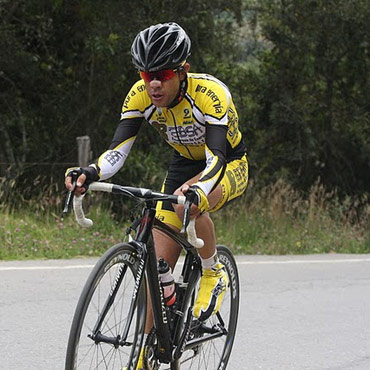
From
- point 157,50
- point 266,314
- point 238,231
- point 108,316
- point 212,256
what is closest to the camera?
point 108,316

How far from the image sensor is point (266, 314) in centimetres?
683

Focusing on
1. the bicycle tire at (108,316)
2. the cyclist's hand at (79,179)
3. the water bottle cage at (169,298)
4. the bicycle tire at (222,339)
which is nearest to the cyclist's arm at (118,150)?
the cyclist's hand at (79,179)

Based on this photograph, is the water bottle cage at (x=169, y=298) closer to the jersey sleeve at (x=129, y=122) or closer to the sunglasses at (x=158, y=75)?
the jersey sleeve at (x=129, y=122)

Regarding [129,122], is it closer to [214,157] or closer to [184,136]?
[184,136]

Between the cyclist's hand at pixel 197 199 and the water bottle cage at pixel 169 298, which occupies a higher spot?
the cyclist's hand at pixel 197 199

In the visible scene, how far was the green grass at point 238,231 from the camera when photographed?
30.2 feet

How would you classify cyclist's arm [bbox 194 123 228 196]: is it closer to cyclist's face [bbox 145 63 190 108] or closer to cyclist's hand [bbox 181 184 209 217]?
cyclist's hand [bbox 181 184 209 217]

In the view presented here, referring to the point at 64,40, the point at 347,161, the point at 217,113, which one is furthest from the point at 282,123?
the point at 217,113

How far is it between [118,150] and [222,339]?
1438 mm

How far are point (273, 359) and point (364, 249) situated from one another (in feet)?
20.4

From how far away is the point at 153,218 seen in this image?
3.98m

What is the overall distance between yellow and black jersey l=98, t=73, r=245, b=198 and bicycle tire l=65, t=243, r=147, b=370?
0.54m

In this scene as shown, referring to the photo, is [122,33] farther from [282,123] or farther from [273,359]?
[273,359]

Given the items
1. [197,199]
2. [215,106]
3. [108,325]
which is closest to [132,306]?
[108,325]
